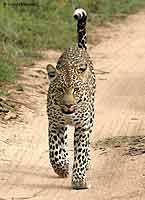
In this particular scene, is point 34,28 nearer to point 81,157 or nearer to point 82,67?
point 82,67

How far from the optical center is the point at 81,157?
25.4 feet

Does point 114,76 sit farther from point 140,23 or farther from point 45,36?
point 140,23

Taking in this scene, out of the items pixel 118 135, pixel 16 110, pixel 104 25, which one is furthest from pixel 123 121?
pixel 104 25

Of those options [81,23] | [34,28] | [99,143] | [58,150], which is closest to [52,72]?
[58,150]

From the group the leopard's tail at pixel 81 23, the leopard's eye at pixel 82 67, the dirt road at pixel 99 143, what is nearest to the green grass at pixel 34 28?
the dirt road at pixel 99 143

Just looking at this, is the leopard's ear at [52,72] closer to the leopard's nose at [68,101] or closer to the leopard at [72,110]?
the leopard at [72,110]

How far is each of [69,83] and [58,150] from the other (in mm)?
927

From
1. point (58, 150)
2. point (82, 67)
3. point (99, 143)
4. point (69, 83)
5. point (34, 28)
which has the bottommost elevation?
point (99, 143)

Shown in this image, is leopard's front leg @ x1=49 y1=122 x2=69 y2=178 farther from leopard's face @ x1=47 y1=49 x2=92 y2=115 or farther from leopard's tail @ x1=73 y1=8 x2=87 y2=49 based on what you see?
leopard's tail @ x1=73 y1=8 x2=87 y2=49

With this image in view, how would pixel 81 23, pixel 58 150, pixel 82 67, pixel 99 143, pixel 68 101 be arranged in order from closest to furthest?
pixel 68 101
pixel 82 67
pixel 58 150
pixel 81 23
pixel 99 143

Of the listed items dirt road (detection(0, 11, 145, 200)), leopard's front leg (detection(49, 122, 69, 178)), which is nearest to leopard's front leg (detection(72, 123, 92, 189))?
dirt road (detection(0, 11, 145, 200))

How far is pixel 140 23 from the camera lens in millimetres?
19344

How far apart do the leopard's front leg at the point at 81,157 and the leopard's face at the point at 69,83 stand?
1.12ft

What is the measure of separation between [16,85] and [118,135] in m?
2.88
